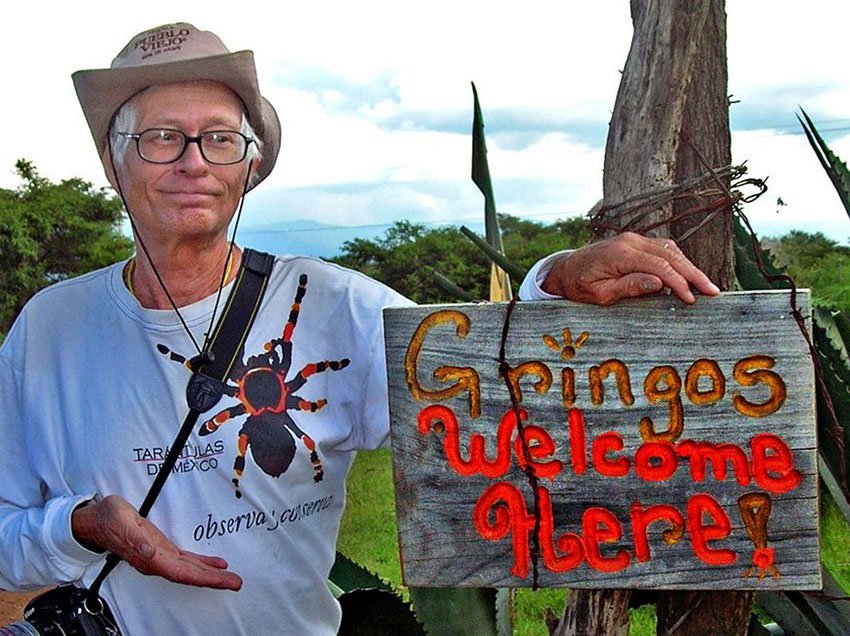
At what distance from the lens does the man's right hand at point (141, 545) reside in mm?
1518

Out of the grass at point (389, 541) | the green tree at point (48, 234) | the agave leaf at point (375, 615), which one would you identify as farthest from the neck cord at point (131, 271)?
the green tree at point (48, 234)

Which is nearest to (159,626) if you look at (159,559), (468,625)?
(159,559)

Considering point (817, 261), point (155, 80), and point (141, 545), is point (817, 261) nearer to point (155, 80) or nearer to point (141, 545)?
point (155, 80)

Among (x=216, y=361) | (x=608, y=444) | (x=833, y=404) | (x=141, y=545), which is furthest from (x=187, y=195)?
(x=833, y=404)

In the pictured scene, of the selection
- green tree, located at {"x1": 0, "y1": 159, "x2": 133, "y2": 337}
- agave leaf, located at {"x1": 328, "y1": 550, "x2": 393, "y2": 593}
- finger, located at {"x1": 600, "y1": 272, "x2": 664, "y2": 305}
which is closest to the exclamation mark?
finger, located at {"x1": 600, "y1": 272, "x2": 664, "y2": 305}

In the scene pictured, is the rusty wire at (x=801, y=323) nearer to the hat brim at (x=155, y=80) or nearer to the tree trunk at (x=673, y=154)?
the tree trunk at (x=673, y=154)

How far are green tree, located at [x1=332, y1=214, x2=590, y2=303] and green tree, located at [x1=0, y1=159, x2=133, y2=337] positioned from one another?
3089 millimetres

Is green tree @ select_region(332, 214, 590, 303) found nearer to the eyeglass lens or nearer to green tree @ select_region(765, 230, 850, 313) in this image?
green tree @ select_region(765, 230, 850, 313)

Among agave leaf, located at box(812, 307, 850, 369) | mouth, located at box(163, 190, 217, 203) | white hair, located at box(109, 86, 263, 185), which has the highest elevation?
white hair, located at box(109, 86, 263, 185)

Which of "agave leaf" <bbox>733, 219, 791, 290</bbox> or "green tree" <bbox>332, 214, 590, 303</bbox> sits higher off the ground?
"green tree" <bbox>332, 214, 590, 303</bbox>

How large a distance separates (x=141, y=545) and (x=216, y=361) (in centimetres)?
31

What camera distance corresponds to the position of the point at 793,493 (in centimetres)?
124

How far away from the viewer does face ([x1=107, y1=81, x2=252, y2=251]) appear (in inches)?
63.7

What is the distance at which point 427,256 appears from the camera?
8688 mm
